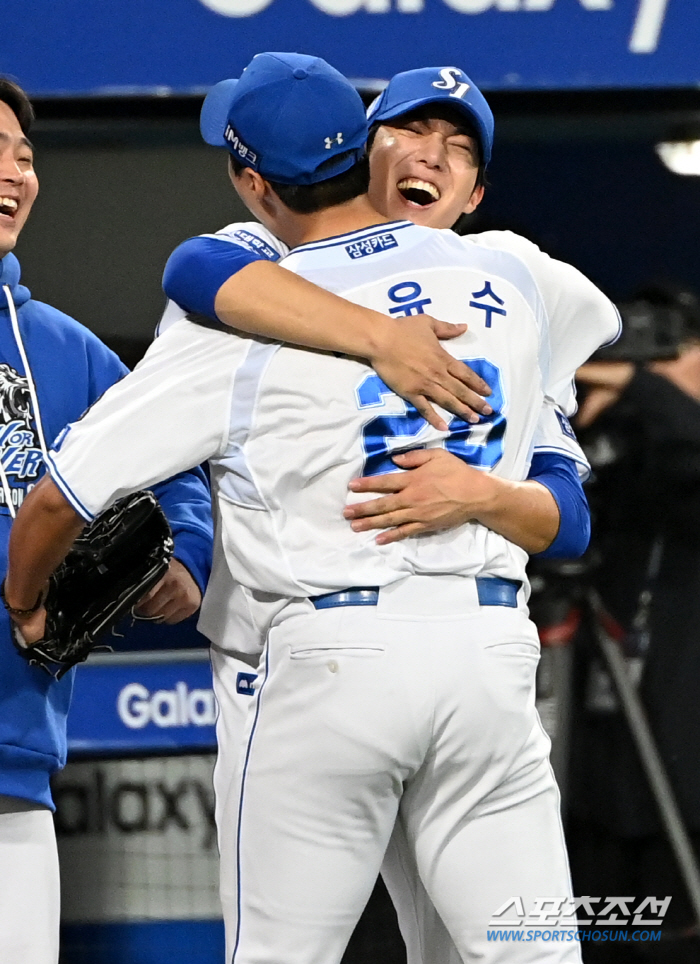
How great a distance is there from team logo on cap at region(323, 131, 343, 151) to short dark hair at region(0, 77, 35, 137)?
0.73m

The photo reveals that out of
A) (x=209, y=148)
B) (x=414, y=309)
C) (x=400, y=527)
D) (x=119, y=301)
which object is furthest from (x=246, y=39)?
(x=400, y=527)

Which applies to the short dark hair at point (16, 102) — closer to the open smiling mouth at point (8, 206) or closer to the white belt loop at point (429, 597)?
the open smiling mouth at point (8, 206)

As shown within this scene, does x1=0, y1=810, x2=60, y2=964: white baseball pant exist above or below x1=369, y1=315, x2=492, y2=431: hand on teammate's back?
below

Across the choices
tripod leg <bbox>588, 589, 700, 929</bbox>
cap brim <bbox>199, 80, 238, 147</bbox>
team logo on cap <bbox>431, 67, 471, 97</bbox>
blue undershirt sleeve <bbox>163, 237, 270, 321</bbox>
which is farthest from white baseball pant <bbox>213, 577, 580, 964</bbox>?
tripod leg <bbox>588, 589, 700, 929</bbox>

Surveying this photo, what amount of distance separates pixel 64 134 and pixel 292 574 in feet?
5.22

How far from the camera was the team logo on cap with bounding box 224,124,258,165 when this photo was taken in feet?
4.90

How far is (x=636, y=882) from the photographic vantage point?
113 inches

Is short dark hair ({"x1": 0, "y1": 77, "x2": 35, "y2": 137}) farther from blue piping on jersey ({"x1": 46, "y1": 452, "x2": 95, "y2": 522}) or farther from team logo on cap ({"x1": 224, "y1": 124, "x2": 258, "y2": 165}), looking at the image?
blue piping on jersey ({"x1": 46, "y1": 452, "x2": 95, "y2": 522})

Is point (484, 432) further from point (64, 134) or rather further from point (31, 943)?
point (64, 134)

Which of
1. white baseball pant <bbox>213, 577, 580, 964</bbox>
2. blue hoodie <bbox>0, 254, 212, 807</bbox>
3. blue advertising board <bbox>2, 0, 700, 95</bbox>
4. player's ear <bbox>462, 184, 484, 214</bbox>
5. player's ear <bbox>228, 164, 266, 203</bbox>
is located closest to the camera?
white baseball pant <bbox>213, 577, 580, 964</bbox>

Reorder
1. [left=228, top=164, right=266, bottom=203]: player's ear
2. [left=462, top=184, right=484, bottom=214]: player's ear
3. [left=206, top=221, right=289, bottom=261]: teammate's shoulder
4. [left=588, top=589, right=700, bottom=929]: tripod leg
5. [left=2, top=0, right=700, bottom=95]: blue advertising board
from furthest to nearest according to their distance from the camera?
[left=588, top=589, right=700, bottom=929]: tripod leg, [left=2, top=0, right=700, bottom=95]: blue advertising board, [left=462, top=184, right=484, bottom=214]: player's ear, [left=206, top=221, right=289, bottom=261]: teammate's shoulder, [left=228, top=164, right=266, bottom=203]: player's ear

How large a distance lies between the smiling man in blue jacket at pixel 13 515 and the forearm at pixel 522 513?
56 cm

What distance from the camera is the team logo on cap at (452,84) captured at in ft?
6.41

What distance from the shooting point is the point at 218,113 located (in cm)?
161
